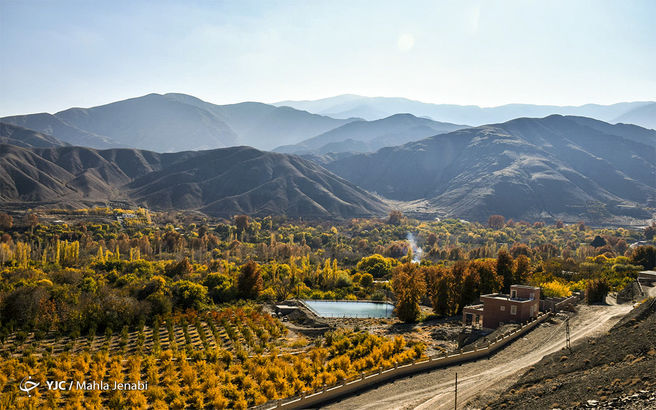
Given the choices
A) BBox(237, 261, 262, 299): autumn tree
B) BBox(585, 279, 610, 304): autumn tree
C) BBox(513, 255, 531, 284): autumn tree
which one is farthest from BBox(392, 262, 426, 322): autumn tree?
BBox(237, 261, 262, 299): autumn tree

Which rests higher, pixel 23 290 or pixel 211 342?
pixel 23 290

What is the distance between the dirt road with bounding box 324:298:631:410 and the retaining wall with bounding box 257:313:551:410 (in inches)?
18.1

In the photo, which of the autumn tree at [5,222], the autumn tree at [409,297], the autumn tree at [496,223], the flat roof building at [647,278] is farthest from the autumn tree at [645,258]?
the autumn tree at [5,222]

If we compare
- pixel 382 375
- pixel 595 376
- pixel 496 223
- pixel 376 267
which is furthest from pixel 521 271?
pixel 496 223

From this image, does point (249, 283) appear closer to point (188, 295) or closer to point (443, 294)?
point (188, 295)

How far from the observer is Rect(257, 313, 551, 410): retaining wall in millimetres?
21745

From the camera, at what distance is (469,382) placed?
78.2 feet

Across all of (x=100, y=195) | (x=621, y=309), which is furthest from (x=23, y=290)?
(x=100, y=195)

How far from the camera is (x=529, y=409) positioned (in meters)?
17.7

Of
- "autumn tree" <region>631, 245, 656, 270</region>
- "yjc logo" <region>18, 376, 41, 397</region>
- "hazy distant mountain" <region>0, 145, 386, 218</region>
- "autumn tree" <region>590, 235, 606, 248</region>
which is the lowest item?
"autumn tree" <region>590, 235, 606, 248</region>

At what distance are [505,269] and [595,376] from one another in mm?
31834

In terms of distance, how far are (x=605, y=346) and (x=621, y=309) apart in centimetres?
1851

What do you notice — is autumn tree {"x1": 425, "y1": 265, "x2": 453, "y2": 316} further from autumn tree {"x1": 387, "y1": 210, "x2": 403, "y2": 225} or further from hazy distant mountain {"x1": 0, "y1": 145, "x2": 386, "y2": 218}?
hazy distant mountain {"x1": 0, "y1": 145, "x2": 386, "y2": 218}

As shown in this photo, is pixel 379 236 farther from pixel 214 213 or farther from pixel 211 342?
pixel 211 342
